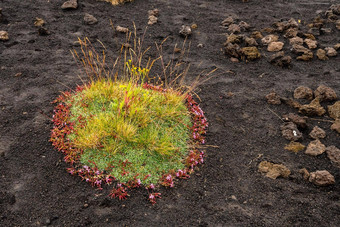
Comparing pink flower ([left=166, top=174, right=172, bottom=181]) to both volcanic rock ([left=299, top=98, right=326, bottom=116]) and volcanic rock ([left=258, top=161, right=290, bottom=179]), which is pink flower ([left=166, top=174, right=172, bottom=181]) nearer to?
volcanic rock ([left=258, top=161, right=290, bottom=179])

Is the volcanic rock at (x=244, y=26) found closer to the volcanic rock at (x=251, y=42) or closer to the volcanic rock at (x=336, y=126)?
the volcanic rock at (x=251, y=42)

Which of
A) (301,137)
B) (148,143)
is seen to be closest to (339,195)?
(301,137)

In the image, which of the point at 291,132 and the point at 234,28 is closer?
the point at 291,132

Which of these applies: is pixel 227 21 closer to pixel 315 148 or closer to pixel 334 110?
pixel 334 110

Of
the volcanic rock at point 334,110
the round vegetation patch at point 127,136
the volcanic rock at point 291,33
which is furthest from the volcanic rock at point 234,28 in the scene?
the round vegetation patch at point 127,136

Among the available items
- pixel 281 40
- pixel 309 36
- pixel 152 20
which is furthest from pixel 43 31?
pixel 309 36

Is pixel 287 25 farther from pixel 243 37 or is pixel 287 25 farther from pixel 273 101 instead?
pixel 273 101

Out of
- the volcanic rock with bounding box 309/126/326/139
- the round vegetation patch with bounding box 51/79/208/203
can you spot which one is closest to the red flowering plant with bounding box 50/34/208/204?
the round vegetation patch with bounding box 51/79/208/203

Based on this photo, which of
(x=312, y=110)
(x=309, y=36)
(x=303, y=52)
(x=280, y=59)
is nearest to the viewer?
(x=312, y=110)
